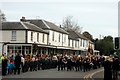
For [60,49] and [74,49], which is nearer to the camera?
[60,49]

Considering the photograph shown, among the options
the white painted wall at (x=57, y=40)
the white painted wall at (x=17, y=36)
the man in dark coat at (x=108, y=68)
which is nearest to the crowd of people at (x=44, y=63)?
the man in dark coat at (x=108, y=68)

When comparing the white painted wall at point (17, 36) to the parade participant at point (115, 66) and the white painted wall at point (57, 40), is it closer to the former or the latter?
the white painted wall at point (57, 40)

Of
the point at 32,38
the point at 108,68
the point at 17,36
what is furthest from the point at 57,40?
the point at 108,68

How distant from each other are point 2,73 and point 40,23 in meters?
42.5

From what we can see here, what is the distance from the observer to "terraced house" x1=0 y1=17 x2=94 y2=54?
55.5 m

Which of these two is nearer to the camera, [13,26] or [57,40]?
[13,26]

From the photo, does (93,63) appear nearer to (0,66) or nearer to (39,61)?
(39,61)

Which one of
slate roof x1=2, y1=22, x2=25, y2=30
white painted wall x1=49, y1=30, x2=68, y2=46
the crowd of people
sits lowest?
the crowd of people

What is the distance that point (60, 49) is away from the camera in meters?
73.9

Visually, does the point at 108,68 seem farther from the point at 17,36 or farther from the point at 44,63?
the point at 17,36

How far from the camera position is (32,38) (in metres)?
58.5

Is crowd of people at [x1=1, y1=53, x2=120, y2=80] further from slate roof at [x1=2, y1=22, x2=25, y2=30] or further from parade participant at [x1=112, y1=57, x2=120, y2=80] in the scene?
slate roof at [x1=2, y1=22, x2=25, y2=30]

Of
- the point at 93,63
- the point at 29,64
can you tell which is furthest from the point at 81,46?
the point at 29,64

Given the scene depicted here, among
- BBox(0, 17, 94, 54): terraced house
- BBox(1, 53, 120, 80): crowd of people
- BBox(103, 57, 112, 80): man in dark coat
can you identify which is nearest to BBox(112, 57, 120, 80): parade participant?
BBox(1, 53, 120, 80): crowd of people
